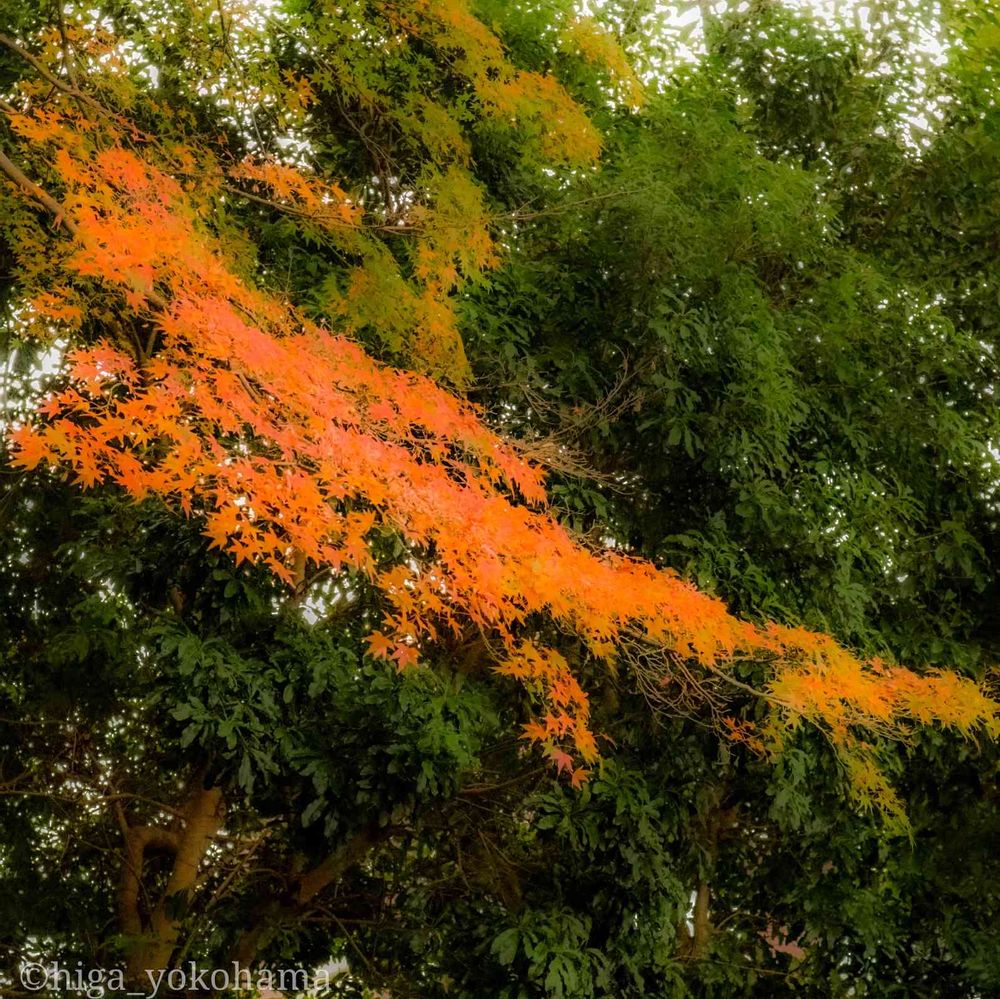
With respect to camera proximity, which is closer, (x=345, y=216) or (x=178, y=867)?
(x=345, y=216)

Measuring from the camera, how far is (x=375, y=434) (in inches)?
164

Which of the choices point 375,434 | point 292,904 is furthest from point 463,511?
point 292,904

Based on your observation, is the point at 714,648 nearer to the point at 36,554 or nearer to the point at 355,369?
the point at 355,369

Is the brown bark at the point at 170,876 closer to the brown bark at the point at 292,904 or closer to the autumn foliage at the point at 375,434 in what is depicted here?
the brown bark at the point at 292,904

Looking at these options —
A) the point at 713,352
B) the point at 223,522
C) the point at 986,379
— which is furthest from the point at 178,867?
the point at 986,379

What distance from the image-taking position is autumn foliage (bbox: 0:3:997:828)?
12.5 feet

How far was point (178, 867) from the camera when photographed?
536cm

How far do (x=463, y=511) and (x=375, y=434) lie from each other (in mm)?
414

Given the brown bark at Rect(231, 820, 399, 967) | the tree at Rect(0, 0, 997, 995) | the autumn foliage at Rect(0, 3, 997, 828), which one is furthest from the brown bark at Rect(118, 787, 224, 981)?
the autumn foliage at Rect(0, 3, 997, 828)

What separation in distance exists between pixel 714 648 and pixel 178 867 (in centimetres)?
262

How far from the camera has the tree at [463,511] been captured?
13.9 feet

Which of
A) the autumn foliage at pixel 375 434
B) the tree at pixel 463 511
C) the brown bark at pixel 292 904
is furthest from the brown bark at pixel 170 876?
the autumn foliage at pixel 375 434

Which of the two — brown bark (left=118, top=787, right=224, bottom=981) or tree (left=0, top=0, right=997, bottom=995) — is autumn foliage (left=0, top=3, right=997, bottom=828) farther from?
brown bark (left=118, top=787, right=224, bottom=981)

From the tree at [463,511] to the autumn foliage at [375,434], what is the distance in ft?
0.08
